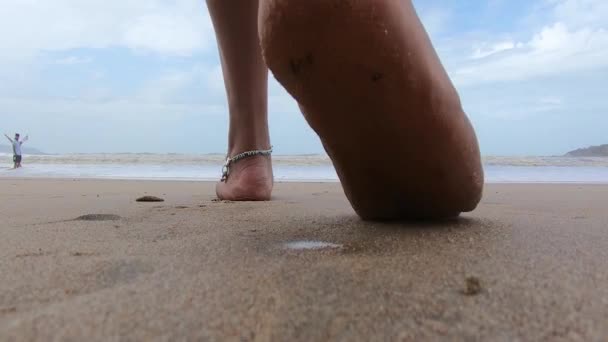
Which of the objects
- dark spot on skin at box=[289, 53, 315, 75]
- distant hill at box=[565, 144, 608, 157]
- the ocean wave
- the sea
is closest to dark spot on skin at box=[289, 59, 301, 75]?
dark spot on skin at box=[289, 53, 315, 75]

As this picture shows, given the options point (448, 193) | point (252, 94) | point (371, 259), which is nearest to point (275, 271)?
point (371, 259)

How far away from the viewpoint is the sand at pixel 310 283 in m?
0.43

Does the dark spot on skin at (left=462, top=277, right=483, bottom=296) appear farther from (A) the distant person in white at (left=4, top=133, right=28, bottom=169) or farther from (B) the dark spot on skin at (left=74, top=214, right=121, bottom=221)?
(A) the distant person in white at (left=4, top=133, right=28, bottom=169)

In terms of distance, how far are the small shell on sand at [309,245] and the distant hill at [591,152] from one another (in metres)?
11.4

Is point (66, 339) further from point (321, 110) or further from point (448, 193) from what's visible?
point (448, 193)

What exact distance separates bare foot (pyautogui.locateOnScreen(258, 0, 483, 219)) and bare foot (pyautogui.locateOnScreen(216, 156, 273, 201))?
884 millimetres

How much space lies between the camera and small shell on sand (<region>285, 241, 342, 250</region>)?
767mm

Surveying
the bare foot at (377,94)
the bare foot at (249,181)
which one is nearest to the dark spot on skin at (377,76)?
the bare foot at (377,94)

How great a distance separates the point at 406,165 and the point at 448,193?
0.38 ft

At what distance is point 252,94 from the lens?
1650 millimetres

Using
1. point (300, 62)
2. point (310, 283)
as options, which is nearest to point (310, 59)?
point (300, 62)

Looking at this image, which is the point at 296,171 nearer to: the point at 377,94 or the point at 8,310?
the point at 377,94

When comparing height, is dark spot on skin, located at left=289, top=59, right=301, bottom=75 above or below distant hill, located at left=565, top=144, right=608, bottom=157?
below

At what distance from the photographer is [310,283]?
56cm
